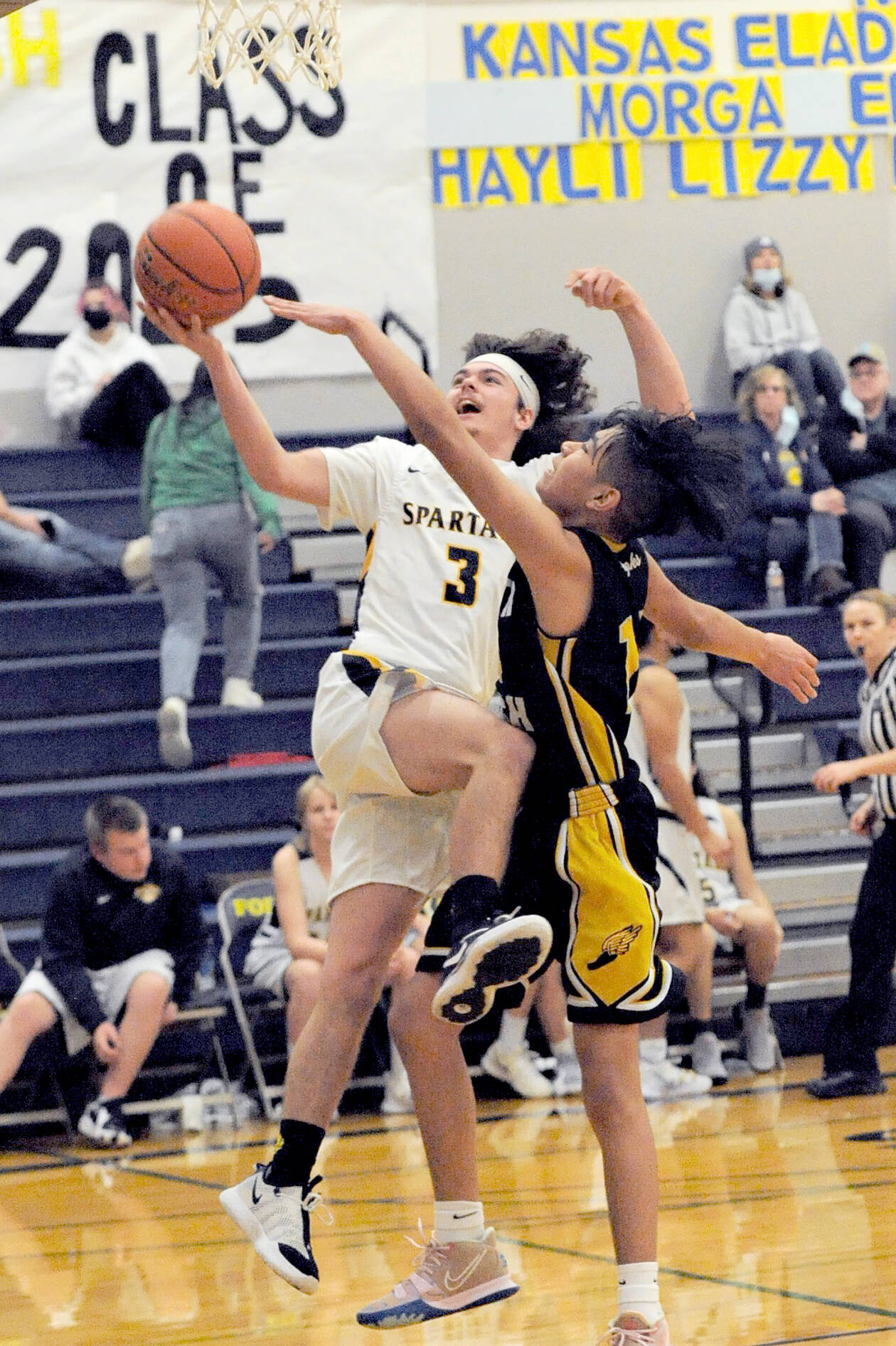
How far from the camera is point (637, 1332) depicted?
3.36 metres

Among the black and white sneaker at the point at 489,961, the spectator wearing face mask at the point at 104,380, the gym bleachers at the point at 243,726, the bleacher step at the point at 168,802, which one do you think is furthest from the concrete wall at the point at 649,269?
the black and white sneaker at the point at 489,961

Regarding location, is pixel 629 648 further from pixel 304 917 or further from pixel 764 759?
pixel 764 759

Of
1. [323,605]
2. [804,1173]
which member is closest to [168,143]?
[323,605]

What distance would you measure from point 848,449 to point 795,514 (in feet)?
2.11

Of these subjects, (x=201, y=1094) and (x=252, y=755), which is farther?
(x=252, y=755)

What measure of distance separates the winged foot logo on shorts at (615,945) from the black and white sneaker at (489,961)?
0.47 feet

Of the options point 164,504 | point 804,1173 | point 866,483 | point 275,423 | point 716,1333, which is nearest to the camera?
point 716,1333

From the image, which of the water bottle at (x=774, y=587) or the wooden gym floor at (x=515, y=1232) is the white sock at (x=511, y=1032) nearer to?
the wooden gym floor at (x=515, y=1232)

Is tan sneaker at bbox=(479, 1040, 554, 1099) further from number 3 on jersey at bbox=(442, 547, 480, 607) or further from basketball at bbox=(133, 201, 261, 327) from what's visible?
basketball at bbox=(133, 201, 261, 327)

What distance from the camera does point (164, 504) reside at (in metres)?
8.73

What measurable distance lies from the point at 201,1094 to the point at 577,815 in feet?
13.0

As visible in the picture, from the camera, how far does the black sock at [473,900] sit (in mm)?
3318

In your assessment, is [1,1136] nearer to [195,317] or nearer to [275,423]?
[195,317]

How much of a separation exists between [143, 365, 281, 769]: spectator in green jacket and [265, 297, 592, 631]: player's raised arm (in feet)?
17.5
